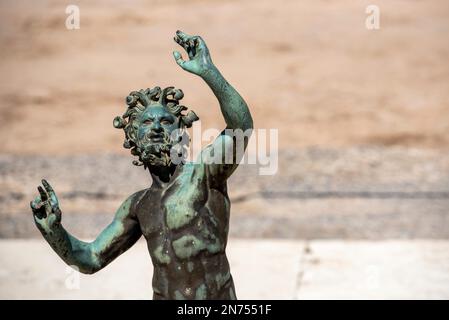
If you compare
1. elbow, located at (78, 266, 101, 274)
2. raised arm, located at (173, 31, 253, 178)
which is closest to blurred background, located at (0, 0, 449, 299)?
elbow, located at (78, 266, 101, 274)

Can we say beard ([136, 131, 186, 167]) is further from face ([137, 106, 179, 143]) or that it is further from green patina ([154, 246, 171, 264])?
green patina ([154, 246, 171, 264])

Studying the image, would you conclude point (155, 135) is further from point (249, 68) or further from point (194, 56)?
point (249, 68)

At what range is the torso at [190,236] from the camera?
5098 millimetres

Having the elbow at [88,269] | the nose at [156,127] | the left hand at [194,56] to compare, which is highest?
the left hand at [194,56]

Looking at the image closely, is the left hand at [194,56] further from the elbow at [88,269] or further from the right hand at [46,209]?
the elbow at [88,269]

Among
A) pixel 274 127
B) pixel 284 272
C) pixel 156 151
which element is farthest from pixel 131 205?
pixel 274 127

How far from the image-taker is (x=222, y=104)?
5.04 m

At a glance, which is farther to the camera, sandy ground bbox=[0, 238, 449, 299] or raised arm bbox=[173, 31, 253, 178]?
sandy ground bbox=[0, 238, 449, 299]

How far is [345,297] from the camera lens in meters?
9.40

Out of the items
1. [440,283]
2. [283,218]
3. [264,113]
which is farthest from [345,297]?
[264,113]

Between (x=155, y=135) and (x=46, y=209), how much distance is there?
0.54 m

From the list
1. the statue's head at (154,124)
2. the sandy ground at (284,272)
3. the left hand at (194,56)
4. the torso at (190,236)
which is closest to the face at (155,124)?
the statue's head at (154,124)

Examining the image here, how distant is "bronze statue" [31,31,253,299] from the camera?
16.6ft

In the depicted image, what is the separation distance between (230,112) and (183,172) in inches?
14.1
